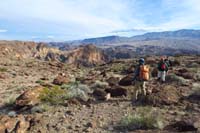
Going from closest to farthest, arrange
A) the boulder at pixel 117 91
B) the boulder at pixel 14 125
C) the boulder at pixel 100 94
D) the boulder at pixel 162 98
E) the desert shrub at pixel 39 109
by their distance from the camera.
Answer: the boulder at pixel 14 125, the desert shrub at pixel 39 109, the boulder at pixel 162 98, the boulder at pixel 100 94, the boulder at pixel 117 91

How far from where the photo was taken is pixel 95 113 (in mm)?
11891

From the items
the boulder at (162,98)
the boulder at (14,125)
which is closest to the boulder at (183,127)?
the boulder at (162,98)

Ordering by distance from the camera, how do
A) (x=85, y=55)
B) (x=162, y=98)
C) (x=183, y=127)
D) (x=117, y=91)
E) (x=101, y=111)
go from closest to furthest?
(x=183, y=127) → (x=101, y=111) → (x=162, y=98) → (x=117, y=91) → (x=85, y=55)

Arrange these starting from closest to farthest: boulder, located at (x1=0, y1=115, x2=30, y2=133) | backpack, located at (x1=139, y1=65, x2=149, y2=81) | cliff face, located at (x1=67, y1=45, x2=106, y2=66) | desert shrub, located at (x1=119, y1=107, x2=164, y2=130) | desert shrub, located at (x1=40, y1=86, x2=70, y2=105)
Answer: desert shrub, located at (x1=119, y1=107, x2=164, y2=130)
boulder, located at (x1=0, y1=115, x2=30, y2=133)
desert shrub, located at (x1=40, y1=86, x2=70, y2=105)
backpack, located at (x1=139, y1=65, x2=149, y2=81)
cliff face, located at (x1=67, y1=45, x2=106, y2=66)

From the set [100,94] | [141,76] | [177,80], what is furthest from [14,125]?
[177,80]

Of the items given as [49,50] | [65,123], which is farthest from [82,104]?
[49,50]

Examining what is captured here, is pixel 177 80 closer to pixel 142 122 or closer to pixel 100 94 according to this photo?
pixel 100 94

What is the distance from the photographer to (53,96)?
13.9 metres

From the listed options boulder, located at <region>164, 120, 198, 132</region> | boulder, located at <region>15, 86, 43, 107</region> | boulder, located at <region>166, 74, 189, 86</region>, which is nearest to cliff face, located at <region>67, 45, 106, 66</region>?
boulder, located at <region>166, 74, 189, 86</region>

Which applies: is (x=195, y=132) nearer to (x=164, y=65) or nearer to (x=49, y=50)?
(x=164, y=65)

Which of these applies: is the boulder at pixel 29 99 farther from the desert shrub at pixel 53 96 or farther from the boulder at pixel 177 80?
the boulder at pixel 177 80

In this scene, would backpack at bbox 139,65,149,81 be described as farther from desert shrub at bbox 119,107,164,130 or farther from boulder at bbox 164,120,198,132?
boulder at bbox 164,120,198,132

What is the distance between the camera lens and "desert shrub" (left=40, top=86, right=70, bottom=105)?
528 inches

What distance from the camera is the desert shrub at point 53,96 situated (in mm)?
13405
